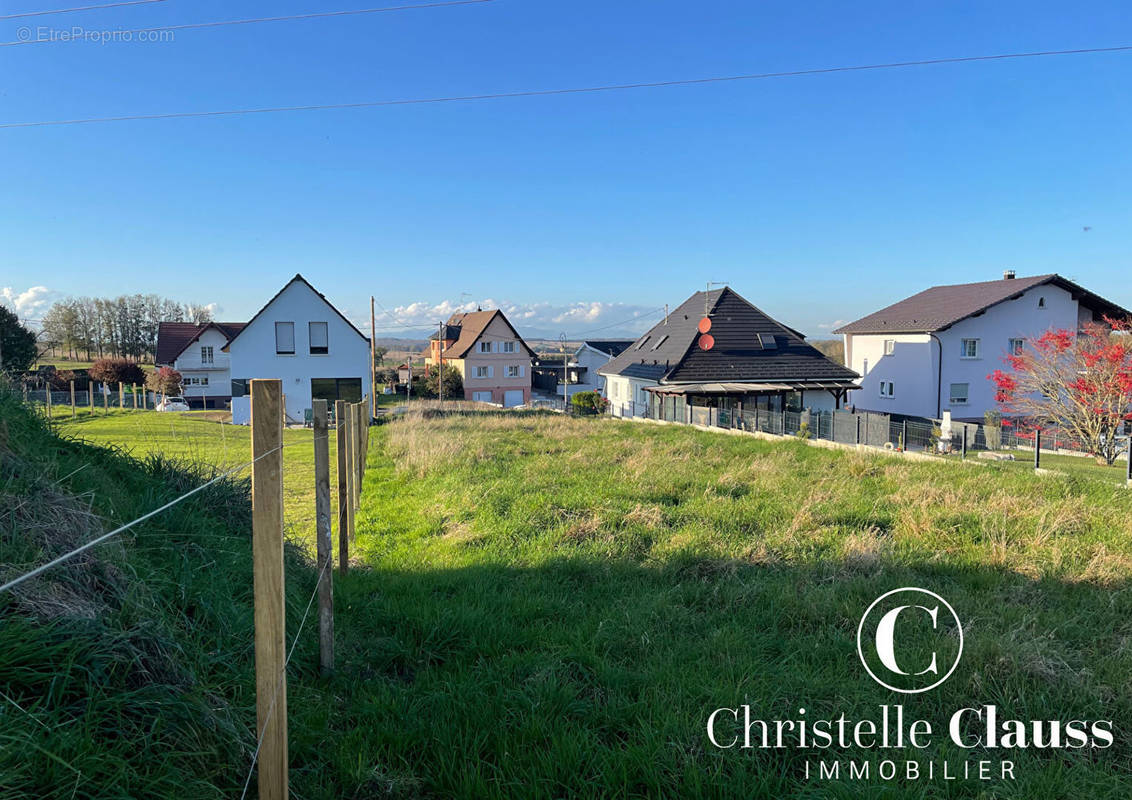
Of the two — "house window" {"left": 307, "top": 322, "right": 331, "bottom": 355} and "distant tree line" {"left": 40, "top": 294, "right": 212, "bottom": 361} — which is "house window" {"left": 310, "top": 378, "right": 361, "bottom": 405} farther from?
"distant tree line" {"left": 40, "top": 294, "right": 212, "bottom": 361}

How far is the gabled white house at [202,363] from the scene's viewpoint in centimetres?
4597

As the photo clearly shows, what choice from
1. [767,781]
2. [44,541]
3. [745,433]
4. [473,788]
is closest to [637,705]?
[767,781]

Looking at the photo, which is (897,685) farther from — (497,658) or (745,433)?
(745,433)

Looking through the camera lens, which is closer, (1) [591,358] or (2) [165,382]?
(2) [165,382]

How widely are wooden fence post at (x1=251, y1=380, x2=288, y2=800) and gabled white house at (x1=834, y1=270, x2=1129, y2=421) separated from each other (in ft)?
118

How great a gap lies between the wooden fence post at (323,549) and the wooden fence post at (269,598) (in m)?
1.46

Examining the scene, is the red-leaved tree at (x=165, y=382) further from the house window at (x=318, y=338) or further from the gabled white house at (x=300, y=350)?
the house window at (x=318, y=338)

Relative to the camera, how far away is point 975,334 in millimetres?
33781

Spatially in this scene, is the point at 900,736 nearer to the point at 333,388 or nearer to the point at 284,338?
the point at 333,388

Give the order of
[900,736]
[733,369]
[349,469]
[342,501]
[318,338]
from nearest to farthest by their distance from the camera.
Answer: [900,736] < [342,501] < [349,469] < [733,369] < [318,338]

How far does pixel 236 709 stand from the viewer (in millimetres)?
2900

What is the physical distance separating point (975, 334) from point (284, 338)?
35.7 meters

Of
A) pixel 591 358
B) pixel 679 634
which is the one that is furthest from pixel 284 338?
pixel 591 358

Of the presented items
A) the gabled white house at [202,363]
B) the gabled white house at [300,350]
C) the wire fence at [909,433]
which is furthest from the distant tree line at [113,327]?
the wire fence at [909,433]
